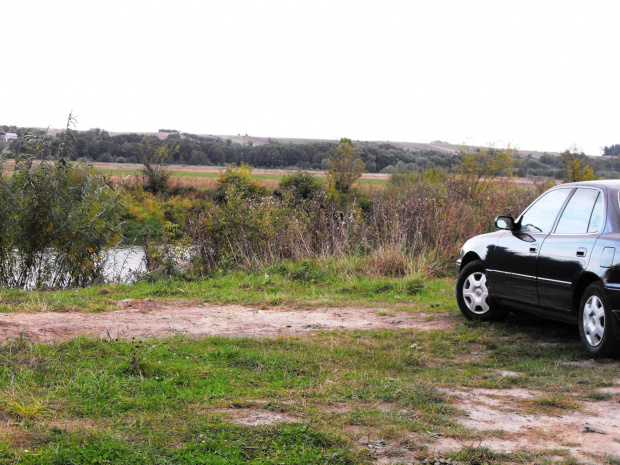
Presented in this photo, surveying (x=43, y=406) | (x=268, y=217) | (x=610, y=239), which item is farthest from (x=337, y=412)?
Result: (x=268, y=217)

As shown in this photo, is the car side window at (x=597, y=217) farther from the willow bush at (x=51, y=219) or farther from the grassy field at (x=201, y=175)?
Answer: the grassy field at (x=201, y=175)

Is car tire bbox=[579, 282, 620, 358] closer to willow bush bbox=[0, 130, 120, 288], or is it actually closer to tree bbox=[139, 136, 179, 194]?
willow bush bbox=[0, 130, 120, 288]

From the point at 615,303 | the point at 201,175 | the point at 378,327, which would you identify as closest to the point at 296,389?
the point at 615,303

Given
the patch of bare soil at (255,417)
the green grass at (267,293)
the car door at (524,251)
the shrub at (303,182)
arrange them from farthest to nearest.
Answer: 1. the shrub at (303,182)
2. the green grass at (267,293)
3. the car door at (524,251)
4. the patch of bare soil at (255,417)

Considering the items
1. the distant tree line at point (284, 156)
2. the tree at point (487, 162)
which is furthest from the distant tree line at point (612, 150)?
the tree at point (487, 162)

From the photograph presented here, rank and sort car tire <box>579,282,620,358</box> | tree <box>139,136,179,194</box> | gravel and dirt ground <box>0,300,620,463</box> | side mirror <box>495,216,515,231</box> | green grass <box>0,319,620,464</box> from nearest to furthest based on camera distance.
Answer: green grass <box>0,319,620,464</box>, gravel and dirt ground <box>0,300,620,463</box>, car tire <box>579,282,620,358</box>, side mirror <box>495,216,515,231</box>, tree <box>139,136,179,194</box>

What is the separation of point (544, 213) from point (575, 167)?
46.5 metres

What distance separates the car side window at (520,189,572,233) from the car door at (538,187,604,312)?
0.17 meters

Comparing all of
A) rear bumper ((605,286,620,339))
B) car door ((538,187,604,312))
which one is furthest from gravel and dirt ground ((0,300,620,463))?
car door ((538,187,604,312))

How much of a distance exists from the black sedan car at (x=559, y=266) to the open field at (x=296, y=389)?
360mm

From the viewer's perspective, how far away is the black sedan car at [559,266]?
6602mm

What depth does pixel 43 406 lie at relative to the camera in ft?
15.5

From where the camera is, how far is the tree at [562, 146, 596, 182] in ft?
163

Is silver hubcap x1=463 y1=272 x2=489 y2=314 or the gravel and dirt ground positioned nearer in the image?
the gravel and dirt ground
